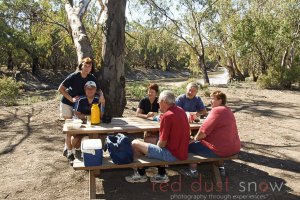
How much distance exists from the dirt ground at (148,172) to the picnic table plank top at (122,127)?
31.0 inches

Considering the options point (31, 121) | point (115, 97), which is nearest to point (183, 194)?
point (115, 97)

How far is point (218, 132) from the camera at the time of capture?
4676 millimetres

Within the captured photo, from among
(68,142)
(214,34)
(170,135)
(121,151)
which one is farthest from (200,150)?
(214,34)

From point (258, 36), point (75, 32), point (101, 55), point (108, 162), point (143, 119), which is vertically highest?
point (258, 36)

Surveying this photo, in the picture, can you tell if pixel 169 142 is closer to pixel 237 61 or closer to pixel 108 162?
pixel 108 162

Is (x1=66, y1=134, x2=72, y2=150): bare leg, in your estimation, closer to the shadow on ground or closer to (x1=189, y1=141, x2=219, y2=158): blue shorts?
the shadow on ground

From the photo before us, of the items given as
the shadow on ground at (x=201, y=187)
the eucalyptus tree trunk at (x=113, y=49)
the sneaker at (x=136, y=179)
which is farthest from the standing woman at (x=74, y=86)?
the sneaker at (x=136, y=179)

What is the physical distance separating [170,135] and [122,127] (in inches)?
30.4

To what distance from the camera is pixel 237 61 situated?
101 ft

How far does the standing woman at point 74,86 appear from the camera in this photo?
18.8 feet

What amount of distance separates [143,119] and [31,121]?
4806 mm

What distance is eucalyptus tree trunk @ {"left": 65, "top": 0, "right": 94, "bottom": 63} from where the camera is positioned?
23.7 feet

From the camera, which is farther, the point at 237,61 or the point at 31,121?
the point at 237,61

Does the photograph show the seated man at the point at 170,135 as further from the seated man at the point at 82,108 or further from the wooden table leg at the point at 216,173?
the seated man at the point at 82,108
